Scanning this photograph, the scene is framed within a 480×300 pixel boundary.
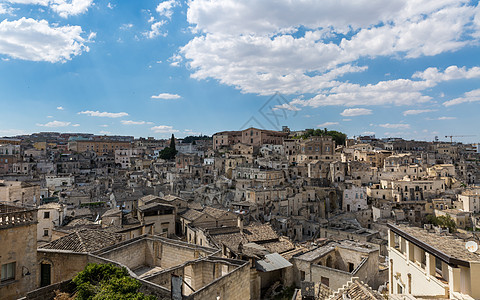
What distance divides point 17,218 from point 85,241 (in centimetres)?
354

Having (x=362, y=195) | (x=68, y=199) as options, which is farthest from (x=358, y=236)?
(x=68, y=199)

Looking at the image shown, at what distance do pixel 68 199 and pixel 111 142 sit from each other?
62454 mm

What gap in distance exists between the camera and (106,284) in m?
8.05

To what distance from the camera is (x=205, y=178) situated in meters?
56.8

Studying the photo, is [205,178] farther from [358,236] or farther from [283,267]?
[283,267]

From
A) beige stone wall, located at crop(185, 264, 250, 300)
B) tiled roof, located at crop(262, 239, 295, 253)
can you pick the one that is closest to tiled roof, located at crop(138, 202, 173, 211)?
tiled roof, located at crop(262, 239, 295, 253)

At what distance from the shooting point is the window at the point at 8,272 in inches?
353

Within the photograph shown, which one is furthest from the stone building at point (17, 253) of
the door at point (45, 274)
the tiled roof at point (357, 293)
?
the tiled roof at point (357, 293)

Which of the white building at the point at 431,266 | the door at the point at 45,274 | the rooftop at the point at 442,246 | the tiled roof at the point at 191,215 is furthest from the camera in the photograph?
the tiled roof at the point at 191,215

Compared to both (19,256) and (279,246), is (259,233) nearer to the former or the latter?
(279,246)

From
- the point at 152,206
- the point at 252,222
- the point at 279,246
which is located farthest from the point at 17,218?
the point at 252,222

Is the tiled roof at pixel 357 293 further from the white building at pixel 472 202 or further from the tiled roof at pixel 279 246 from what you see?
the white building at pixel 472 202

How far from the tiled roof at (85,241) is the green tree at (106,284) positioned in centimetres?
347

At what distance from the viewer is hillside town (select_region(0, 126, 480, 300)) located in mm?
9508
